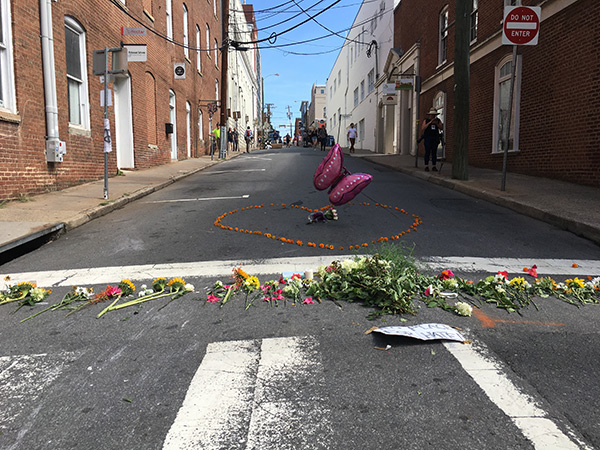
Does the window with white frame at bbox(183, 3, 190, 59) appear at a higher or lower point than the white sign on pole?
higher

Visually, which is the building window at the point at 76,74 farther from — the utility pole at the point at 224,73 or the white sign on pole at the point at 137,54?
the utility pole at the point at 224,73

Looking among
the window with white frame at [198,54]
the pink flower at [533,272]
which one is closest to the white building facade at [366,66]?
the window with white frame at [198,54]

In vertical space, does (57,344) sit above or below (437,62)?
below

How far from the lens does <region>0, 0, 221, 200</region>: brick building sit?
28.6 feet

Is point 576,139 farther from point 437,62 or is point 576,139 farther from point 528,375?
point 437,62

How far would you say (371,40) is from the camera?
111ft

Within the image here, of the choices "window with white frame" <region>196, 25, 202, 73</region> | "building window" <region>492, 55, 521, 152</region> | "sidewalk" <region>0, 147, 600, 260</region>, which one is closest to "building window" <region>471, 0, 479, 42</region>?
"building window" <region>492, 55, 521, 152</region>

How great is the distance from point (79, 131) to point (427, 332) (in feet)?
36.0

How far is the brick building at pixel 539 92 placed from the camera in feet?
32.8

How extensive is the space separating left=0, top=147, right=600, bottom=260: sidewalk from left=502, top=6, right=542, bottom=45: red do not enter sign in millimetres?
2983

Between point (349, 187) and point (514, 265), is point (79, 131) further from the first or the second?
point (514, 265)

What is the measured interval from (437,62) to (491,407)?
2065 cm

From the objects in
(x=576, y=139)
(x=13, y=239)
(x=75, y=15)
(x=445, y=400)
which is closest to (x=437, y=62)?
(x=576, y=139)

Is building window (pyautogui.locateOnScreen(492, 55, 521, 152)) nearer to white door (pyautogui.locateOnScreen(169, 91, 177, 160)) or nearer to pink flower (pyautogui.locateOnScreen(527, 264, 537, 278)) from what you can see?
pink flower (pyautogui.locateOnScreen(527, 264, 537, 278))
